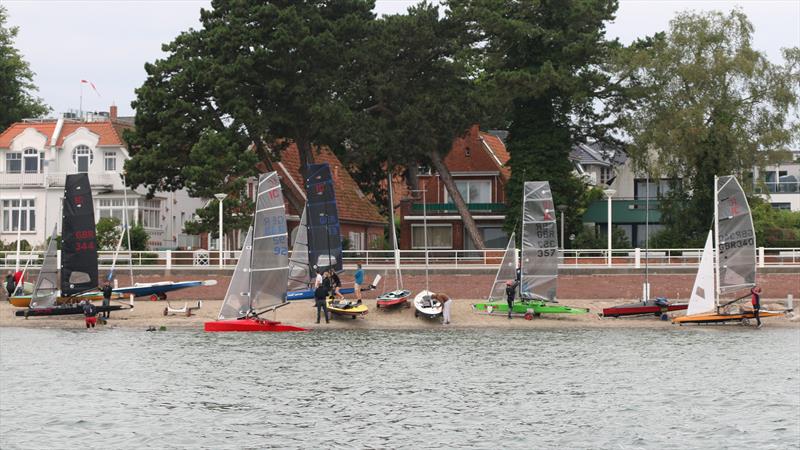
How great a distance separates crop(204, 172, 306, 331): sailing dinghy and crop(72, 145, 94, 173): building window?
115 ft

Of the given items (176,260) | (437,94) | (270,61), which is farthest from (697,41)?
(176,260)

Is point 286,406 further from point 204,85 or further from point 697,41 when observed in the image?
point 697,41

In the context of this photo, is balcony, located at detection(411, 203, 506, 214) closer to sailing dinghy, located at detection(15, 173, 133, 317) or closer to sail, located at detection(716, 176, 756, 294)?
sail, located at detection(716, 176, 756, 294)

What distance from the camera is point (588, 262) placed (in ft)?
216

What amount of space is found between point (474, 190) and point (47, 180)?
90.9ft

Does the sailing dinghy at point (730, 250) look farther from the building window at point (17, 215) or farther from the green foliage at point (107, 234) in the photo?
the building window at point (17, 215)

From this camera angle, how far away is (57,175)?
83.1 meters

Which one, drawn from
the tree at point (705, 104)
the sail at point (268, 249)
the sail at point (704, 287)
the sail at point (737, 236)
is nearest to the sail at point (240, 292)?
the sail at point (268, 249)

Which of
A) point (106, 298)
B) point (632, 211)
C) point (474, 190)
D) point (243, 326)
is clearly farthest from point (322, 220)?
point (632, 211)

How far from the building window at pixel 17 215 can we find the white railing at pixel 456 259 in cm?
1180

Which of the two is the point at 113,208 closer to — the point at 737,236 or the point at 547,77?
the point at 547,77

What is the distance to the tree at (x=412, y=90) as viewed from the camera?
72500 millimetres

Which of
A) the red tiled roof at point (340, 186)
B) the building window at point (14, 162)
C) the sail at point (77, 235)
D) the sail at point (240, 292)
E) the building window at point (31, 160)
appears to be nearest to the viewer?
the sail at point (240, 292)

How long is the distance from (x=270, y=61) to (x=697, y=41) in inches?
936
